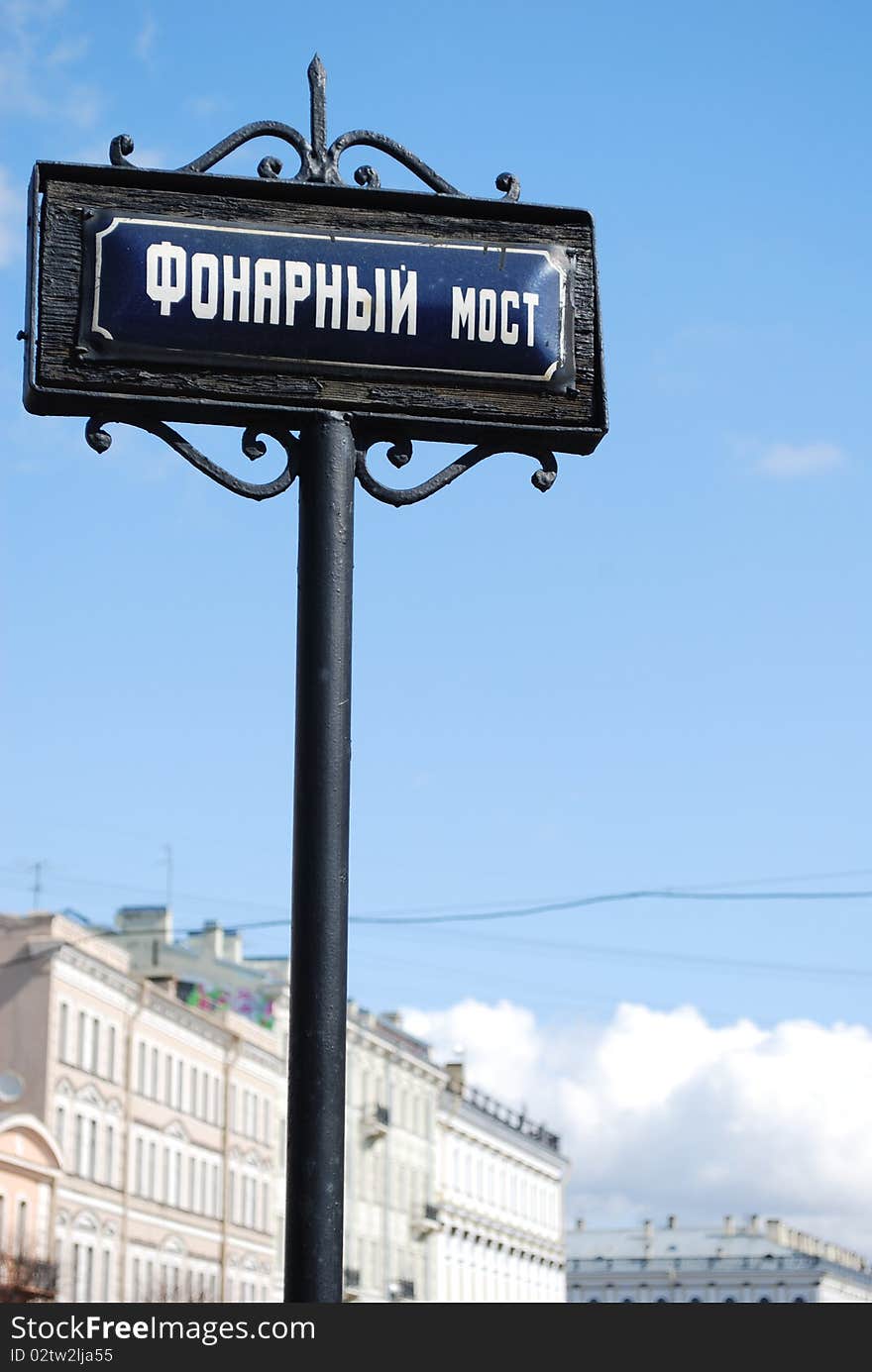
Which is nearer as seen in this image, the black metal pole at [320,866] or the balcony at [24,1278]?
the black metal pole at [320,866]

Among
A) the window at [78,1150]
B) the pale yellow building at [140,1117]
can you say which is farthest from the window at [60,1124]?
the window at [78,1150]

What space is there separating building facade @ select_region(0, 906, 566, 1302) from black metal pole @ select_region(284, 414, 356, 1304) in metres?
37.3

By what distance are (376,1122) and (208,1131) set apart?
14.8 m

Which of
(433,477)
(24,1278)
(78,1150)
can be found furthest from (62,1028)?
(433,477)

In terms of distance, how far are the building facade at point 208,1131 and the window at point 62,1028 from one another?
2.5 inches

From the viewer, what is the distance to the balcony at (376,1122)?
74.6 m

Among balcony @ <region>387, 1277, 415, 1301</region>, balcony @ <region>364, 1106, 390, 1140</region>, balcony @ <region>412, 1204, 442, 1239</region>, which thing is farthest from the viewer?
balcony @ <region>412, 1204, 442, 1239</region>

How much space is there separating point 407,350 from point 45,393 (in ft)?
1.93

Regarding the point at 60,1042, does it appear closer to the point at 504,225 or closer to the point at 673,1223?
the point at 504,225

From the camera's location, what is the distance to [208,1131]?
200 ft

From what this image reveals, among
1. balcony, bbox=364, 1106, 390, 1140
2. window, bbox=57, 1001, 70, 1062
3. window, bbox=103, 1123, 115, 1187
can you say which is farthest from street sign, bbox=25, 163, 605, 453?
balcony, bbox=364, 1106, 390, 1140

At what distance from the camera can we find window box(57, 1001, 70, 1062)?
165 feet

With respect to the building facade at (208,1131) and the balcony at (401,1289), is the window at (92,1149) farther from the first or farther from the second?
the balcony at (401,1289)

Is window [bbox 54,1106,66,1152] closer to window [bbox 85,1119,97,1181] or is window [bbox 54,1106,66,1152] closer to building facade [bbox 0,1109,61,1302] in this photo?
building facade [bbox 0,1109,61,1302]
